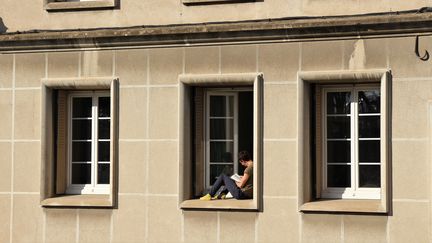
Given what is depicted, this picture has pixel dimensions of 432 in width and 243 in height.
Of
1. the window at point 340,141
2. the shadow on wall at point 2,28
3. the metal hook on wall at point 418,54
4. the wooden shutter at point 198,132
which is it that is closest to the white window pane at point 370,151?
the window at point 340,141

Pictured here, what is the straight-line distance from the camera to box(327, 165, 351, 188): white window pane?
688 inches

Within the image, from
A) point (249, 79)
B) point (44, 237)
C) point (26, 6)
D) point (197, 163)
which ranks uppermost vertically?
point (26, 6)

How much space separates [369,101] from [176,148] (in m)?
3.16

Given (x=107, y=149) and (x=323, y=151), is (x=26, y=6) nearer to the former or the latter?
(x=107, y=149)

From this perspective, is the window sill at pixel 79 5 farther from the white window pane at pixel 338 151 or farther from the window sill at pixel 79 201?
the white window pane at pixel 338 151

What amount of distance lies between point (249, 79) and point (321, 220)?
246cm

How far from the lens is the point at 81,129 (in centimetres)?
1914

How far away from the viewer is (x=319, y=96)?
17.6 meters

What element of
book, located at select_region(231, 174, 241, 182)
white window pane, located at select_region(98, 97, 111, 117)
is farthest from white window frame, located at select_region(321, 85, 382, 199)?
white window pane, located at select_region(98, 97, 111, 117)

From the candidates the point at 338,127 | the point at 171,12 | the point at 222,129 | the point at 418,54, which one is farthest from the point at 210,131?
the point at 418,54

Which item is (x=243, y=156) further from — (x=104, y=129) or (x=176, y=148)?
(x=104, y=129)

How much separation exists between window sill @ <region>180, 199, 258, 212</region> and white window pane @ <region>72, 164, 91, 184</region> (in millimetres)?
2017

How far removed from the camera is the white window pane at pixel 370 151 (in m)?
17.3

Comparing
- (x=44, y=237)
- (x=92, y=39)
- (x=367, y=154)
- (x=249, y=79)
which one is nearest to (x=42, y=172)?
(x=44, y=237)
